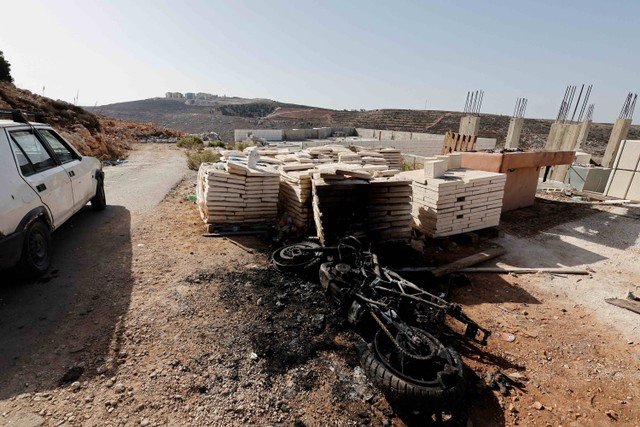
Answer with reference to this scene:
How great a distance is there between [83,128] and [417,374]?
2304 centimetres

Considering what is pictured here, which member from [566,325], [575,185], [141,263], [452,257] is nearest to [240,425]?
[141,263]

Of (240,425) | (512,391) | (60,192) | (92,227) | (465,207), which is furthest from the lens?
(465,207)

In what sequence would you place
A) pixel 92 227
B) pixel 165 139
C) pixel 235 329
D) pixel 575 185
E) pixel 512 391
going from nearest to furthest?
1. pixel 512 391
2. pixel 235 329
3. pixel 92 227
4. pixel 575 185
5. pixel 165 139

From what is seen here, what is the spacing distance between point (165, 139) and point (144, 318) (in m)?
27.6

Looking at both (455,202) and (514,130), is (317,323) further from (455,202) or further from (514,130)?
(514,130)

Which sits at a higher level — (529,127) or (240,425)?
(529,127)

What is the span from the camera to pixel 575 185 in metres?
12.9

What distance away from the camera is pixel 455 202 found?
22.5 feet

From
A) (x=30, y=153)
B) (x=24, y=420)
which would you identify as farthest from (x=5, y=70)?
(x=24, y=420)

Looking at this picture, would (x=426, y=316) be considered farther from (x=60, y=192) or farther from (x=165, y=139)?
(x=165, y=139)

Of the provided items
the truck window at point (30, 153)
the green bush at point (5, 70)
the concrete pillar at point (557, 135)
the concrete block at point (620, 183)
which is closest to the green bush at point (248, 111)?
the green bush at point (5, 70)

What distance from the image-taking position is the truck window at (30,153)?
4.25 meters

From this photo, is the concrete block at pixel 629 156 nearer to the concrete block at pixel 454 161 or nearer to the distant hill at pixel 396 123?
the concrete block at pixel 454 161

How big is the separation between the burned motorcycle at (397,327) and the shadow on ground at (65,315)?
239 centimetres
